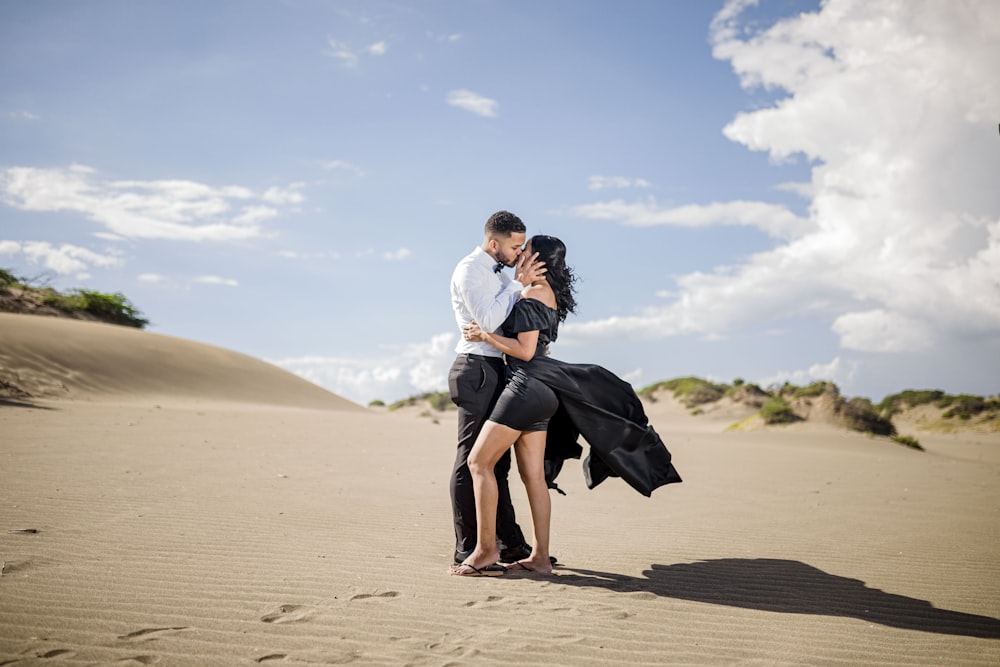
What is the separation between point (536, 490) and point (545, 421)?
50cm

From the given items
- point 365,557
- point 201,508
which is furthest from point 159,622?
point 201,508

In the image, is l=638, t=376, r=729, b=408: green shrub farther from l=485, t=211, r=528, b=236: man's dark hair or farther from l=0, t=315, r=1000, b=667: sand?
l=485, t=211, r=528, b=236: man's dark hair

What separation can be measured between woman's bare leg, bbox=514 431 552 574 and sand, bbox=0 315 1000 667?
0.67 ft

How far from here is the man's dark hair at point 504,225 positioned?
17.0 feet

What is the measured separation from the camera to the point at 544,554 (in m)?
5.29

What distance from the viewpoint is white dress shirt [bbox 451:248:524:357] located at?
498 centimetres

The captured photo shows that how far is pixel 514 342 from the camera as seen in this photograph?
5.04 meters

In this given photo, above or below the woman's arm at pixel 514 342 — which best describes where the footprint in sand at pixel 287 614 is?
below

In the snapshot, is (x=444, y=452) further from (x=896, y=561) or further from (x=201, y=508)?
(x=896, y=561)

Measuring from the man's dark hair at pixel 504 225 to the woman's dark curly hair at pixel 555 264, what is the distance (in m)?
0.20

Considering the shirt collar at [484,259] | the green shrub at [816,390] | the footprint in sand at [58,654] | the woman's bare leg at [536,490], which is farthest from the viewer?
the green shrub at [816,390]

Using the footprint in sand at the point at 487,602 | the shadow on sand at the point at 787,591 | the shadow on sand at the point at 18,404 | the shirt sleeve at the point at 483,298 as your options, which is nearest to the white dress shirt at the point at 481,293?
the shirt sleeve at the point at 483,298

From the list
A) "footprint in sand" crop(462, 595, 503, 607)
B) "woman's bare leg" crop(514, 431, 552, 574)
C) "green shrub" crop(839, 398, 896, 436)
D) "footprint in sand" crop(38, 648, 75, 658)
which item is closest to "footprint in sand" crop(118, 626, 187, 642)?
"footprint in sand" crop(38, 648, 75, 658)

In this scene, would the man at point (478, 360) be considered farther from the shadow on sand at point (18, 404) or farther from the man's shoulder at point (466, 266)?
the shadow on sand at point (18, 404)
